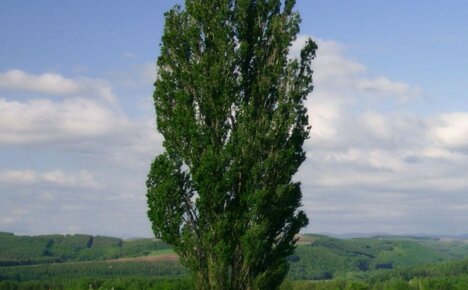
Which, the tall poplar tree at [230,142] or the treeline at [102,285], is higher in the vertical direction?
the tall poplar tree at [230,142]

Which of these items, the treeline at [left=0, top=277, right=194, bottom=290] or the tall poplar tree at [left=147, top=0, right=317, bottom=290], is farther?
the treeline at [left=0, top=277, right=194, bottom=290]

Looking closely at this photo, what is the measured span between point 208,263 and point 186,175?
3.49m

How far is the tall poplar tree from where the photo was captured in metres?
24.2

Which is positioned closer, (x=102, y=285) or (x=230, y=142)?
(x=230, y=142)

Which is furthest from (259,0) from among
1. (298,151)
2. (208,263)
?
(208,263)

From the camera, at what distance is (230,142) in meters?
24.4

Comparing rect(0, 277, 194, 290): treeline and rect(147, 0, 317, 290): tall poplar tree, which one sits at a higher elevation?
rect(147, 0, 317, 290): tall poplar tree

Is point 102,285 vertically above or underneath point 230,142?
underneath

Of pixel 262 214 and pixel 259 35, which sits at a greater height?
pixel 259 35

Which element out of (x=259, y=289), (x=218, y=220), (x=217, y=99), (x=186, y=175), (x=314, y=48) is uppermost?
(x=314, y=48)

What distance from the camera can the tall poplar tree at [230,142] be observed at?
24.2m

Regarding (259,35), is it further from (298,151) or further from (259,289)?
(259,289)

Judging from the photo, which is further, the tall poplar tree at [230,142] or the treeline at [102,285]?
the treeline at [102,285]

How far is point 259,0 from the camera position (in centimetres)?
2625
